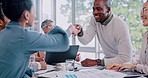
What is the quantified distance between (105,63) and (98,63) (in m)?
0.06

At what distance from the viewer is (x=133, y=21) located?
13.3ft

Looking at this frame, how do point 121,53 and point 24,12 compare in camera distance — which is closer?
point 24,12

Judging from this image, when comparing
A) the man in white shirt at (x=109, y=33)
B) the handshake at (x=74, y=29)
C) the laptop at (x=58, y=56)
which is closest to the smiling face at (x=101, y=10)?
the man in white shirt at (x=109, y=33)

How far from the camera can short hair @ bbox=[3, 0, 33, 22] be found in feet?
3.74

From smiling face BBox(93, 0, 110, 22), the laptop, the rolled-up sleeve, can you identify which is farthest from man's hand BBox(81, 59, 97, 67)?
the rolled-up sleeve

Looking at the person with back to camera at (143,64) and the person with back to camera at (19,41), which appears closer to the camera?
the person with back to camera at (19,41)

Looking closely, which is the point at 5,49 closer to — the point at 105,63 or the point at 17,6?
the point at 17,6

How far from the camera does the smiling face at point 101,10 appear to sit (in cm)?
232

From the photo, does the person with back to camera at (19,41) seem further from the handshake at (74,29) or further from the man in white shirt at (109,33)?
the man in white shirt at (109,33)

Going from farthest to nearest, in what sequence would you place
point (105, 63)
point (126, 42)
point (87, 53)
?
point (87, 53) → point (126, 42) → point (105, 63)

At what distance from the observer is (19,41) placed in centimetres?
109

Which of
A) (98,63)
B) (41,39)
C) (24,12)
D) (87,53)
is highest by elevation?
(24,12)

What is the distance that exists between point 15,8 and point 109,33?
135 centimetres

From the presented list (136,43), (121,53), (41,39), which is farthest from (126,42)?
(136,43)
